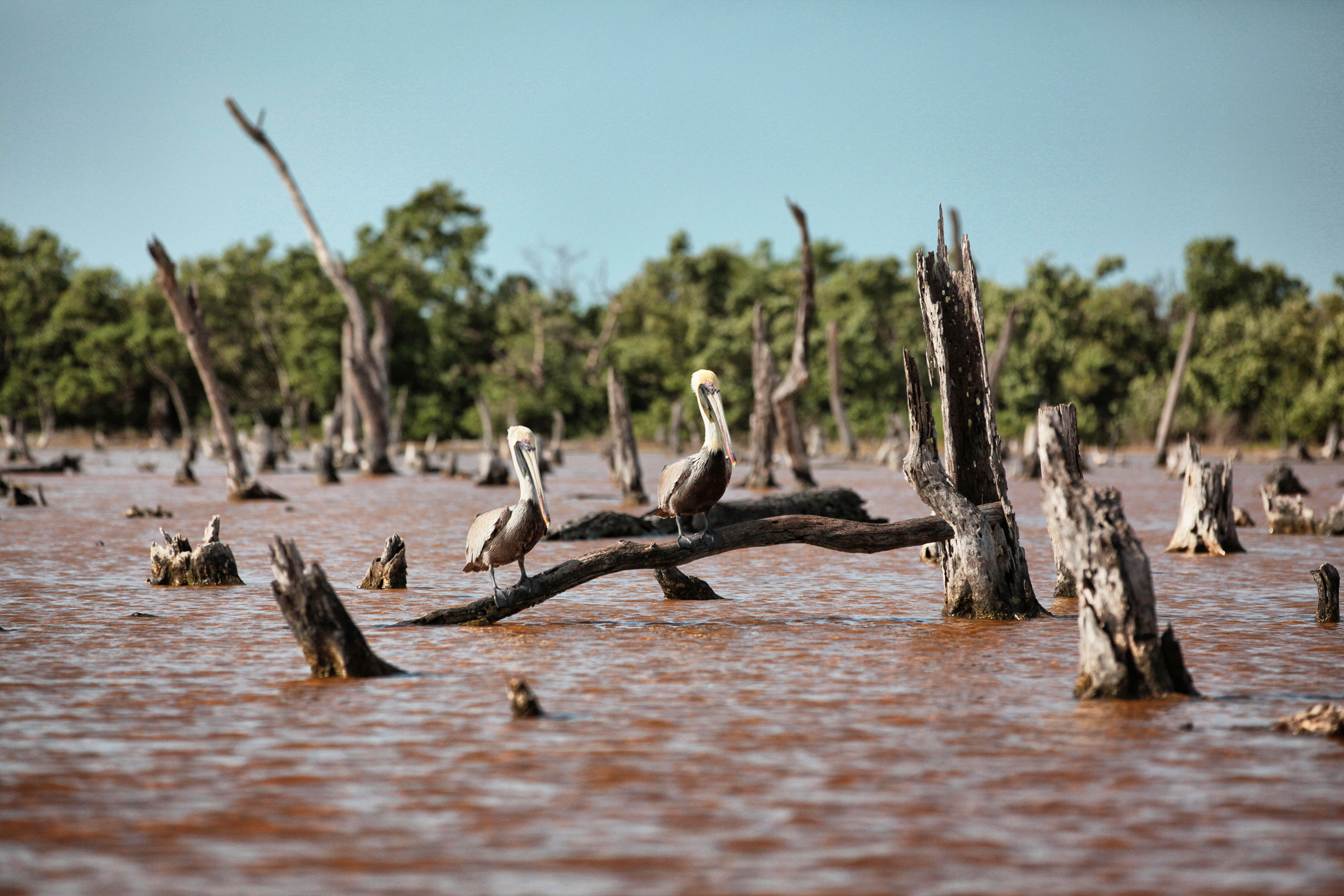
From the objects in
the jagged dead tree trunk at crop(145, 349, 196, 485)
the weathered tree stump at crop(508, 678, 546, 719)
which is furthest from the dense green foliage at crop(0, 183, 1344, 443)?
the weathered tree stump at crop(508, 678, 546, 719)

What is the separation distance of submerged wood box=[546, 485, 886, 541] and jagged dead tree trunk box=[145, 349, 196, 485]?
50.2 ft

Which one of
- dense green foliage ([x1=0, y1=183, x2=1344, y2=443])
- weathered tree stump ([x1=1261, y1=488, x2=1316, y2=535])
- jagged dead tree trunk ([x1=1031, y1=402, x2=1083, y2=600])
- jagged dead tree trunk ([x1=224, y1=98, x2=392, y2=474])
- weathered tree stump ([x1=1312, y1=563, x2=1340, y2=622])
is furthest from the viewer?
dense green foliage ([x1=0, y1=183, x2=1344, y2=443])

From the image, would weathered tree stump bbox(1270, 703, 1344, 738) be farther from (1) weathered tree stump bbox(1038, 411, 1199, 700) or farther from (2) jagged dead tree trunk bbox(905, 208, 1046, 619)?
(2) jagged dead tree trunk bbox(905, 208, 1046, 619)

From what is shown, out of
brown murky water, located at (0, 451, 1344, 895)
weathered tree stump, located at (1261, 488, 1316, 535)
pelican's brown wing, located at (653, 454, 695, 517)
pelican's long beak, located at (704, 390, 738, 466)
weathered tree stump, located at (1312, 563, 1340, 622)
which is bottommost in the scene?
brown murky water, located at (0, 451, 1344, 895)

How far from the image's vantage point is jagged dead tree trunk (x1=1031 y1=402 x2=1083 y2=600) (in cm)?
631

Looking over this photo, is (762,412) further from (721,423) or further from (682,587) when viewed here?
(721,423)

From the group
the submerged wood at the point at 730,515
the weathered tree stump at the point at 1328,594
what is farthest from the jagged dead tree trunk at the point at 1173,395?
the weathered tree stump at the point at 1328,594

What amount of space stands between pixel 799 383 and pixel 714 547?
46.5 ft

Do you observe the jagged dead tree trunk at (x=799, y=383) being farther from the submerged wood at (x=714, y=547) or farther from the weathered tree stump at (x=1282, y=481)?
the submerged wood at (x=714, y=547)

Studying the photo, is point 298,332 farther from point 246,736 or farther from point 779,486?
point 246,736

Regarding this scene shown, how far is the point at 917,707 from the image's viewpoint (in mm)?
5984

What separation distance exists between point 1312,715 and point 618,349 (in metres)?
55.6

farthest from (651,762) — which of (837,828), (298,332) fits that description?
(298,332)

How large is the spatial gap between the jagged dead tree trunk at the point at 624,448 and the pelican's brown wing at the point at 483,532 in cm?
1221
